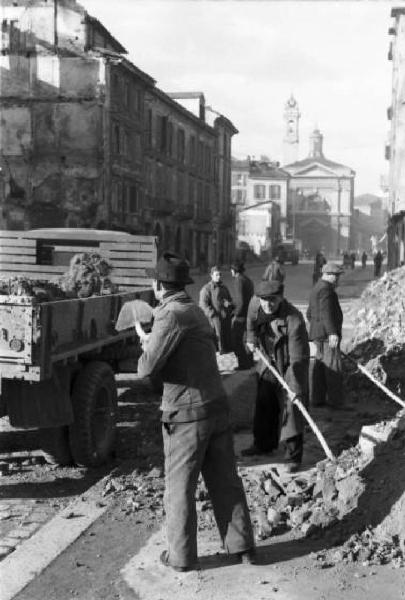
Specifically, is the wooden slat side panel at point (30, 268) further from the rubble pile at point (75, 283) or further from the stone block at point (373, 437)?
the stone block at point (373, 437)

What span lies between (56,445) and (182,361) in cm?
250

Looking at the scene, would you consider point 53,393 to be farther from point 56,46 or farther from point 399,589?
point 56,46

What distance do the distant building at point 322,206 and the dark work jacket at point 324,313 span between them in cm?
9166

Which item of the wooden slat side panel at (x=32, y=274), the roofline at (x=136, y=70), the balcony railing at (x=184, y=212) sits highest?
the roofline at (x=136, y=70)

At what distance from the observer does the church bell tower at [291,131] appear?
5133 inches

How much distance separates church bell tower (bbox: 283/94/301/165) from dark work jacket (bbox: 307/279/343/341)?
407ft

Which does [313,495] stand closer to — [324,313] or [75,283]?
[324,313]

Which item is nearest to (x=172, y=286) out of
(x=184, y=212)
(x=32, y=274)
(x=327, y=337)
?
(x=327, y=337)

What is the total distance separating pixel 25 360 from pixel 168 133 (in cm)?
4191

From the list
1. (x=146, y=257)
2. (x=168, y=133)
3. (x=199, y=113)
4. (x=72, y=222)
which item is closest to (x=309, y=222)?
(x=199, y=113)

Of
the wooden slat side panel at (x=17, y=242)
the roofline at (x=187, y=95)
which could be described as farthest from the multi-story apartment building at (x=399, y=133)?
the roofline at (x=187, y=95)

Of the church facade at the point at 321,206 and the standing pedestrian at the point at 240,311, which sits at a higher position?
the church facade at the point at 321,206

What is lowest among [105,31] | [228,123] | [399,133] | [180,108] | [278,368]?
[278,368]

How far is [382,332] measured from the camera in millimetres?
12195
